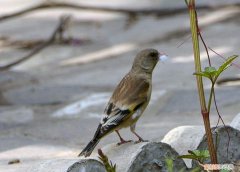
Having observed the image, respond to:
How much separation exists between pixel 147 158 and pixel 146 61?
157 cm

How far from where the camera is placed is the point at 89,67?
849 cm

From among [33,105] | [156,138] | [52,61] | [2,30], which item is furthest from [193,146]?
[2,30]

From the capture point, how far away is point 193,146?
4625 mm

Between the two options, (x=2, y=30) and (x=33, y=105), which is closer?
(x=33, y=105)

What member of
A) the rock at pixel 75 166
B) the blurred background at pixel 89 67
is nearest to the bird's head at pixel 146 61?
the blurred background at pixel 89 67

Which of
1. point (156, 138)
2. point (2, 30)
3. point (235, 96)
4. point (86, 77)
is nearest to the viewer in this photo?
point (156, 138)

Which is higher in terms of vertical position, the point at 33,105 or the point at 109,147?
the point at 109,147

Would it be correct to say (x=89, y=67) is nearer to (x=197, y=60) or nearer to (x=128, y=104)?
(x=128, y=104)

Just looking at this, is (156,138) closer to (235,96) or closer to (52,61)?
(235,96)

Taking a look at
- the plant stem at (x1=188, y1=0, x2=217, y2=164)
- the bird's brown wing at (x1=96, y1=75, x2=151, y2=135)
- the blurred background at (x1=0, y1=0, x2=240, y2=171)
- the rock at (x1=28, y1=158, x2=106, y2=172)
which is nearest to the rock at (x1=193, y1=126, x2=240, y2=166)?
the plant stem at (x1=188, y1=0, x2=217, y2=164)

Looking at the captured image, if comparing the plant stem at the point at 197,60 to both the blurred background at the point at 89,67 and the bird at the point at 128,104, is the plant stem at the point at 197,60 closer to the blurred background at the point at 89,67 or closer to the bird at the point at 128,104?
the bird at the point at 128,104

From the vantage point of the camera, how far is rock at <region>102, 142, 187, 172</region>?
407 cm

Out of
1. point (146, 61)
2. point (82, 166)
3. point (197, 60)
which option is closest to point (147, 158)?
point (82, 166)

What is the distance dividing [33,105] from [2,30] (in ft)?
10.9
